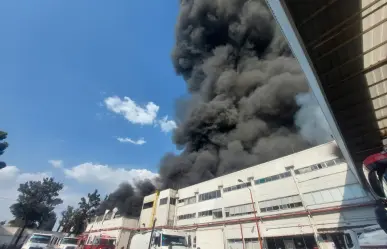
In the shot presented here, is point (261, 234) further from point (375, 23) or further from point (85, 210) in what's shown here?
point (85, 210)

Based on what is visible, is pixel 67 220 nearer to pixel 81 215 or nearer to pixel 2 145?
pixel 81 215

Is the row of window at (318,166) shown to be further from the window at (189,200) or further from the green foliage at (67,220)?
the green foliage at (67,220)

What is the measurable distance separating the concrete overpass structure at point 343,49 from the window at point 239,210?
57.7ft

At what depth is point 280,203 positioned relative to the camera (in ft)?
62.1

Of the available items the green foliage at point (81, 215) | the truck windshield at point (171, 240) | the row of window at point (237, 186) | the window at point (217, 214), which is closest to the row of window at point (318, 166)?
the row of window at point (237, 186)

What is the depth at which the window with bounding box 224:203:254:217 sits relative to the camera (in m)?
21.1

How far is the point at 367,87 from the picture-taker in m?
5.33

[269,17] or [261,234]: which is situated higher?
[269,17]

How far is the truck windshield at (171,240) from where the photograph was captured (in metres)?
11.3

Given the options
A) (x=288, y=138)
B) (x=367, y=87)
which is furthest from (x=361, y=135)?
(x=288, y=138)

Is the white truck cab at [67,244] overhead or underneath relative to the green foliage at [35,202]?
underneath

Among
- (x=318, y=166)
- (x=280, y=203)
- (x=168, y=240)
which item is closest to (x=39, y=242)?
(x=168, y=240)

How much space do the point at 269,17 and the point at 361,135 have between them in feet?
141

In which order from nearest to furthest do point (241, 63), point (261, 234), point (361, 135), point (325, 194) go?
point (361, 135), point (325, 194), point (261, 234), point (241, 63)
